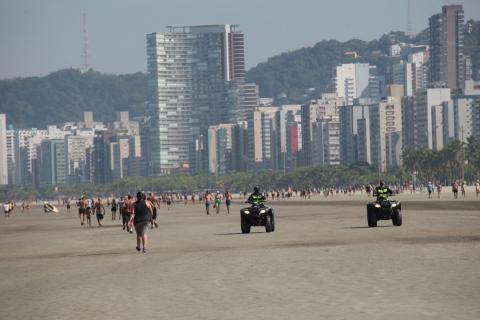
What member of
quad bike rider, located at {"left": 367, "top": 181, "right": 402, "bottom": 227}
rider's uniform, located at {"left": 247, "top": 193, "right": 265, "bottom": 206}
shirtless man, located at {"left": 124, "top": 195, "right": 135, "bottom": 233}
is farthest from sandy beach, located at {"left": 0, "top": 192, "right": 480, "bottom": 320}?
shirtless man, located at {"left": 124, "top": 195, "right": 135, "bottom": 233}

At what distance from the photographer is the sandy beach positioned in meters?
20.6

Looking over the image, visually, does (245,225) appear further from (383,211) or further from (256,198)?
(383,211)

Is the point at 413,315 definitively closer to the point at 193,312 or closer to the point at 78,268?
the point at 193,312

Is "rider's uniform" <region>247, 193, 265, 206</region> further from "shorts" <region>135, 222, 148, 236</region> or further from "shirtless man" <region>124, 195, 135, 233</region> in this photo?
"shorts" <region>135, 222, 148, 236</region>

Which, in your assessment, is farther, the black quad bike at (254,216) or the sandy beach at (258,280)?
the black quad bike at (254,216)

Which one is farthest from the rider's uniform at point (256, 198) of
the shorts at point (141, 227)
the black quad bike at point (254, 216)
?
the shorts at point (141, 227)

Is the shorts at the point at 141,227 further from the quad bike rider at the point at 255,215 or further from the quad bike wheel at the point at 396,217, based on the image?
the quad bike wheel at the point at 396,217

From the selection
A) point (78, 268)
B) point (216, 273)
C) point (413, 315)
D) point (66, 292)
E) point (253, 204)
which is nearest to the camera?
point (413, 315)

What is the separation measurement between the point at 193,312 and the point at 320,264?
30.6 ft

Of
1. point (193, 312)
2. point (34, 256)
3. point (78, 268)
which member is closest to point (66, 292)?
point (193, 312)

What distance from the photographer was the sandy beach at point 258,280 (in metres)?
20.6

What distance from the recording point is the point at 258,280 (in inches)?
1016

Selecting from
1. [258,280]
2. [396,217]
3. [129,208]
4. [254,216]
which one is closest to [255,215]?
[254,216]

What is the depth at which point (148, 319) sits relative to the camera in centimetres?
1986
